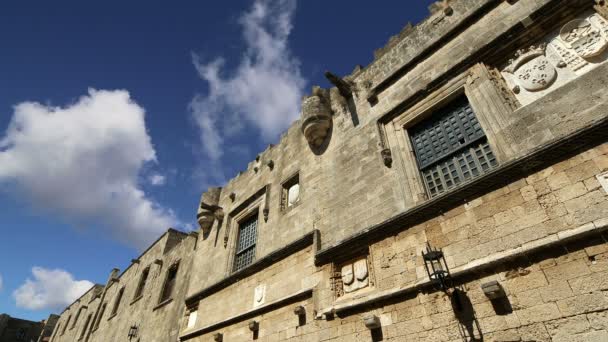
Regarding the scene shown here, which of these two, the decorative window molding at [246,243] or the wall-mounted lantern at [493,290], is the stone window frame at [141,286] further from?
the wall-mounted lantern at [493,290]

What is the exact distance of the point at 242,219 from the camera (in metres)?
10.4

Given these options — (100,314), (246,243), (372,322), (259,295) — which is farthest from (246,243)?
(100,314)

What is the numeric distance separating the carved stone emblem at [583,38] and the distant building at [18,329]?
168 ft

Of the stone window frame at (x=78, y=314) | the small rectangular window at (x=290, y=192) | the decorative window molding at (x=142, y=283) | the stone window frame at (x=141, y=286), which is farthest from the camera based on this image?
the stone window frame at (x=78, y=314)

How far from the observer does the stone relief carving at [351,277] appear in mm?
5605

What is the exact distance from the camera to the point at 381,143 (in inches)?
264

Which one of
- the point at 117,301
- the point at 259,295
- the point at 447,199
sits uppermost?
the point at 117,301

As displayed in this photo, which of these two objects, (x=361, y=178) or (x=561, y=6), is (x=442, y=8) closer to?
(x=561, y=6)

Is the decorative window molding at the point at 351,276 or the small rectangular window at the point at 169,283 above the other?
the small rectangular window at the point at 169,283

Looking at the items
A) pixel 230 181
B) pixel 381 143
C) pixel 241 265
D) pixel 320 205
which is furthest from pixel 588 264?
pixel 230 181

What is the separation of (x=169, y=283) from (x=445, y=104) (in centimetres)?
Answer: 1258

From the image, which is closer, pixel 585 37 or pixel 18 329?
pixel 585 37

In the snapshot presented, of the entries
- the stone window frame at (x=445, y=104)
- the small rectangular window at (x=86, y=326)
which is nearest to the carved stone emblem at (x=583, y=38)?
the stone window frame at (x=445, y=104)

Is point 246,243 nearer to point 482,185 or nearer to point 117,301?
point 482,185
